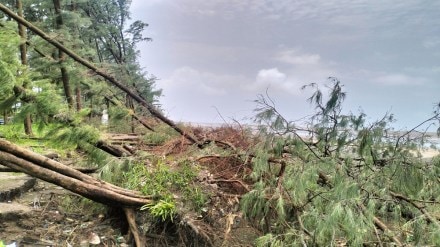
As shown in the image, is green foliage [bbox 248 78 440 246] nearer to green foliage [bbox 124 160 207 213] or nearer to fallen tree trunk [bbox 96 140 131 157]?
green foliage [bbox 124 160 207 213]

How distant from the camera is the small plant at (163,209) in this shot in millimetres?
3238

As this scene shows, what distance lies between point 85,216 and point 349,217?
252 centimetres

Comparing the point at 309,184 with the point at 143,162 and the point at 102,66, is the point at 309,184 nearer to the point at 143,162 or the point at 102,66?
the point at 143,162

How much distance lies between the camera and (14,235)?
10.2 feet

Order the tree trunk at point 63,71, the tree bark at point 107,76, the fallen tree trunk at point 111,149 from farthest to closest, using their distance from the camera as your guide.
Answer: the tree trunk at point 63,71 < the tree bark at point 107,76 < the fallen tree trunk at point 111,149

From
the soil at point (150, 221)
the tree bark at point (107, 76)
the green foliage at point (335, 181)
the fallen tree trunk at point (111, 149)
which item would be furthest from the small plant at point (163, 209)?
the tree bark at point (107, 76)

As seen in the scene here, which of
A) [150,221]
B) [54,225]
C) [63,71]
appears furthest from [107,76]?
[150,221]

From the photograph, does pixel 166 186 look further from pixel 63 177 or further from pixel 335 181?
pixel 335 181

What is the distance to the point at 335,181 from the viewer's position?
3.00 meters

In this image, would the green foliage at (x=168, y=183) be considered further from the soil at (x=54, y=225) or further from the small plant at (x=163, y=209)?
the soil at (x=54, y=225)

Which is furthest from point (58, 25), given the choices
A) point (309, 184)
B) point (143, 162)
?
point (309, 184)

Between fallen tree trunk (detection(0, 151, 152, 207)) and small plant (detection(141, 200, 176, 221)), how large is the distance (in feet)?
0.29

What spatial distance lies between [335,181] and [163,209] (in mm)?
1461

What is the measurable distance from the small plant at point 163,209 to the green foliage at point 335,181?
0.65 metres
